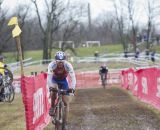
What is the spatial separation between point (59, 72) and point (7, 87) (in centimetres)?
791

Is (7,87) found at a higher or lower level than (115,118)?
higher

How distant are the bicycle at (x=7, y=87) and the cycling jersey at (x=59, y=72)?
24.3 ft

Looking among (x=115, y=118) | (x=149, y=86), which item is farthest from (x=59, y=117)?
(x=149, y=86)

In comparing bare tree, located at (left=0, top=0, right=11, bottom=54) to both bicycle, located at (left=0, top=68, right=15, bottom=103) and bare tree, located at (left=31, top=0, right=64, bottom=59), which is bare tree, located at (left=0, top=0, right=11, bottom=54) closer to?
bare tree, located at (left=31, top=0, right=64, bottom=59)

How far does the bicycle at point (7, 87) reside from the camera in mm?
19234

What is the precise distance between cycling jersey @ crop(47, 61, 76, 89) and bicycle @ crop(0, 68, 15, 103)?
7.42m

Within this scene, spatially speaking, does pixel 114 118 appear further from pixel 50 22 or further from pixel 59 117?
pixel 50 22

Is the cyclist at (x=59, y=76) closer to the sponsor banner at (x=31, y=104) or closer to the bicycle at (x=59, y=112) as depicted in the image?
the bicycle at (x=59, y=112)

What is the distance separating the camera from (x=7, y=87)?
19.5m

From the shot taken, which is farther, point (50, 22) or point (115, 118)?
point (50, 22)

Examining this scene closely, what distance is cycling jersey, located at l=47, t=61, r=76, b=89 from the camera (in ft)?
38.7

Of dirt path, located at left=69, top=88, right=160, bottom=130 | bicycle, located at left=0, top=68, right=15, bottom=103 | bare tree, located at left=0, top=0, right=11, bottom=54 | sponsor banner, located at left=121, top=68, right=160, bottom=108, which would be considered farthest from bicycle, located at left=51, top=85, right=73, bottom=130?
bare tree, located at left=0, top=0, right=11, bottom=54

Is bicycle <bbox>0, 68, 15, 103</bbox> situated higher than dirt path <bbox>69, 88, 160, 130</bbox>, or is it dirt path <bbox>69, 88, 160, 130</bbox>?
bicycle <bbox>0, 68, 15, 103</bbox>

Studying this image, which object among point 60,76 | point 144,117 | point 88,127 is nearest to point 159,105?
point 144,117
